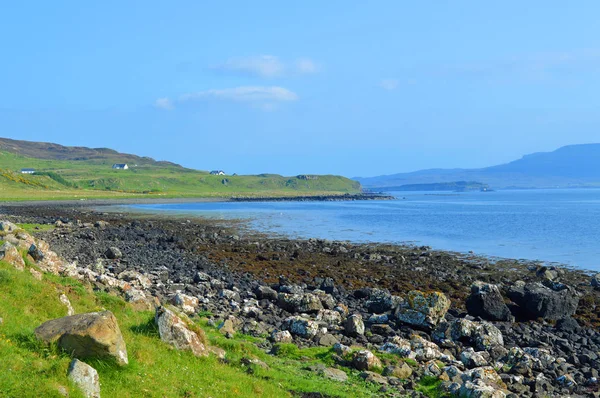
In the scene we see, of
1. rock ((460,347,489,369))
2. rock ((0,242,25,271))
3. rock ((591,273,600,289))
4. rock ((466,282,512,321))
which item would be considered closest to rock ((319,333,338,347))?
rock ((460,347,489,369))

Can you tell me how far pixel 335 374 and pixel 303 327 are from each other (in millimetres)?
4851

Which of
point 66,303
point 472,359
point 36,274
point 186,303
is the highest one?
point 36,274

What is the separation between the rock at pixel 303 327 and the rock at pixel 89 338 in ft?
30.6

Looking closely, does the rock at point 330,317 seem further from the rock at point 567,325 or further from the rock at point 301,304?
the rock at point 567,325

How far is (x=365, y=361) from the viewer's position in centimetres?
1576

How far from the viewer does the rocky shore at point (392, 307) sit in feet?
54.0

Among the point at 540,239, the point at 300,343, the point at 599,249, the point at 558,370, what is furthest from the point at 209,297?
the point at 540,239

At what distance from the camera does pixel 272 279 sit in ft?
112

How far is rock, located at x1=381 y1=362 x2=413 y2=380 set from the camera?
1550 centimetres

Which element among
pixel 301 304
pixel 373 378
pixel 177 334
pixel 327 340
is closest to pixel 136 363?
pixel 177 334

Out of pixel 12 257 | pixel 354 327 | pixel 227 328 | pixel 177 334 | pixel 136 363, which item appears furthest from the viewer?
pixel 354 327

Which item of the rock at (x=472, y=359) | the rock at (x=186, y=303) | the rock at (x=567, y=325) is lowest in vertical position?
the rock at (x=567, y=325)

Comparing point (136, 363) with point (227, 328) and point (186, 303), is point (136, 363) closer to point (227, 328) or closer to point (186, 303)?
point (227, 328)

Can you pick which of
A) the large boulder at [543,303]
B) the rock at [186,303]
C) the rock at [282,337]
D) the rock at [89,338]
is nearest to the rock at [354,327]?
Result: the rock at [282,337]
